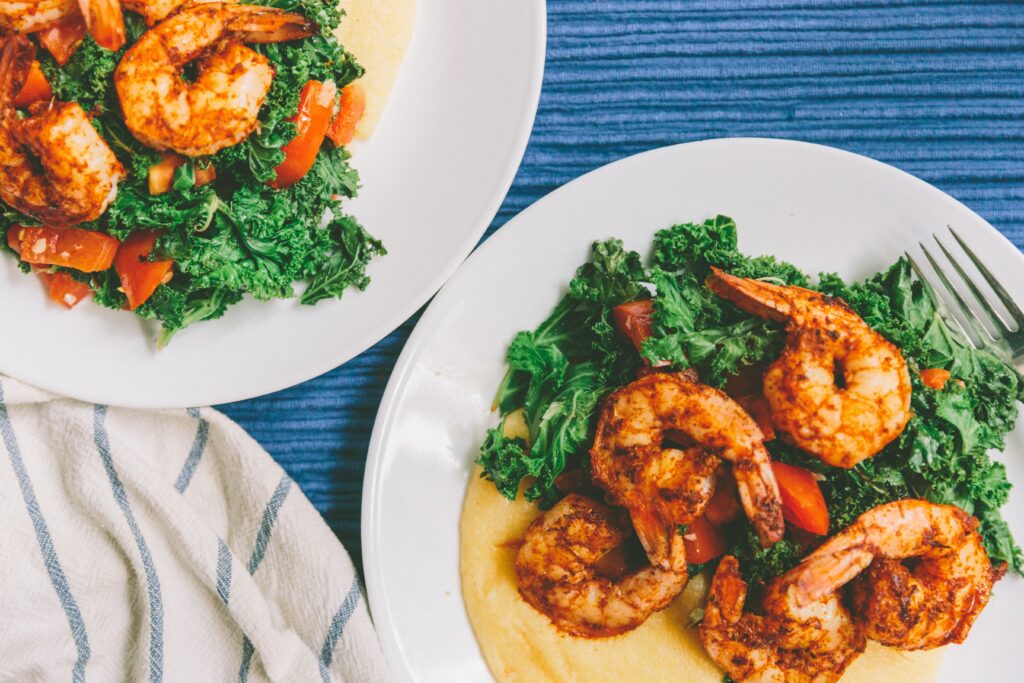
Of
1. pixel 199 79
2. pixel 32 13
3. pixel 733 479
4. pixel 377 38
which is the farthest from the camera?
pixel 377 38

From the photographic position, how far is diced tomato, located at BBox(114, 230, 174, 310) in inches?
126

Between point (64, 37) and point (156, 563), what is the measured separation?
2.05m

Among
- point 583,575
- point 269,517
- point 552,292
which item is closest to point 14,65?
point 269,517

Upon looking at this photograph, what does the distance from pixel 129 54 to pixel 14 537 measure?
1.99 metres

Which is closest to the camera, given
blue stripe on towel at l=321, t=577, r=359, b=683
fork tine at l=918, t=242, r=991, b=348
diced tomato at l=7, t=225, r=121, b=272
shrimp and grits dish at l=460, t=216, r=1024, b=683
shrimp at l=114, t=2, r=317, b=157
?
shrimp at l=114, t=2, r=317, b=157

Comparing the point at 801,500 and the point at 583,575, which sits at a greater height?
the point at 801,500

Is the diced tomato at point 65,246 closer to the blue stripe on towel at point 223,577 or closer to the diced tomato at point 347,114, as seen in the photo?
the diced tomato at point 347,114

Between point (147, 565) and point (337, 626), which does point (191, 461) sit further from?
point (337, 626)

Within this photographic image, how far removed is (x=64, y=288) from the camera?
335cm

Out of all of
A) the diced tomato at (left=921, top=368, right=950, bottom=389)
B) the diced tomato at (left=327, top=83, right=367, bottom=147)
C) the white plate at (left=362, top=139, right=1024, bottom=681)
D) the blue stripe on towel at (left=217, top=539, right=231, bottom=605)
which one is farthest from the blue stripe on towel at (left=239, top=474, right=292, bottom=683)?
the diced tomato at (left=921, top=368, right=950, bottom=389)

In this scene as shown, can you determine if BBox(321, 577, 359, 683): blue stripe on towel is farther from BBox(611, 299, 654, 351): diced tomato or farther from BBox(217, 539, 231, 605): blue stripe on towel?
BBox(611, 299, 654, 351): diced tomato

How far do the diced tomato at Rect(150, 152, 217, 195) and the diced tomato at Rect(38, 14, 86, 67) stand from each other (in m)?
0.49

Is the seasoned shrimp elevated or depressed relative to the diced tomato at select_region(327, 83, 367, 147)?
elevated

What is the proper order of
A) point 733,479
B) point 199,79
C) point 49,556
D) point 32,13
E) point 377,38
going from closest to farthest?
point 199,79 → point 32,13 → point 733,479 → point 377,38 → point 49,556
